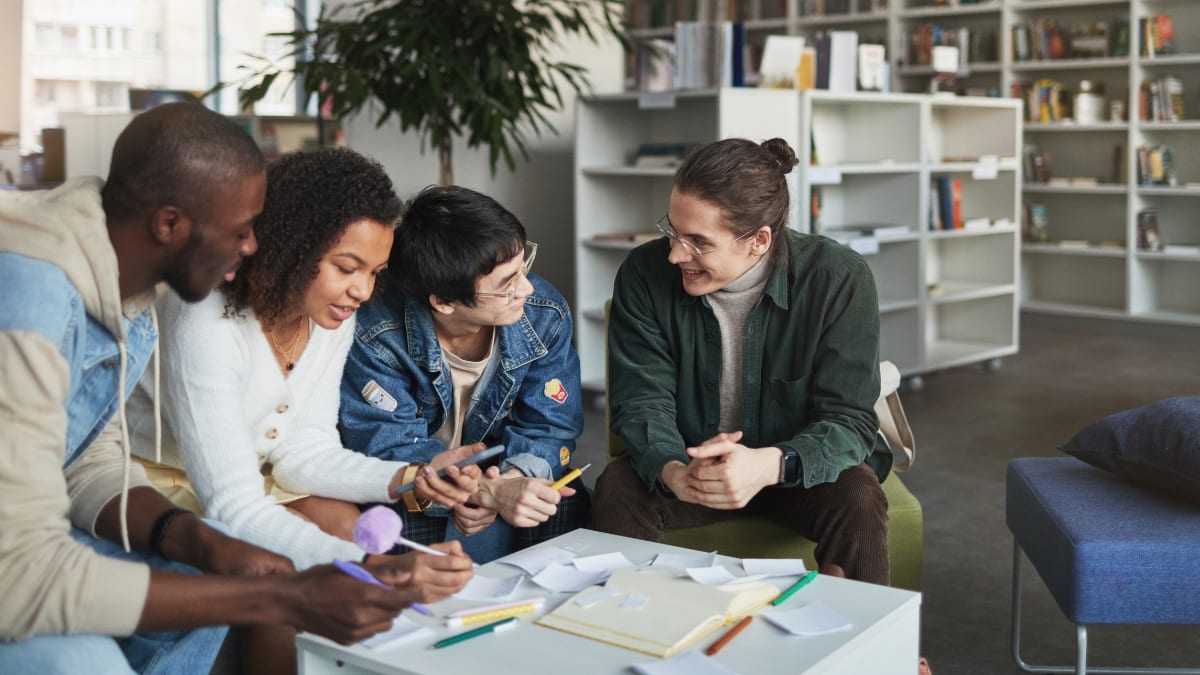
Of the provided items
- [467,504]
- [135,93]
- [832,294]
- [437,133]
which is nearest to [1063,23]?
[437,133]

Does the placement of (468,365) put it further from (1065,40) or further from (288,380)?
(1065,40)

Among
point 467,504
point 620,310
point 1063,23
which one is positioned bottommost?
point 467,504

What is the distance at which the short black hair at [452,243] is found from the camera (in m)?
2.16

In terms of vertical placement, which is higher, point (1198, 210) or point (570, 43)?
point (570, 43)

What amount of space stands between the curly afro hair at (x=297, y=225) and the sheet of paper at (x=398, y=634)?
641mm

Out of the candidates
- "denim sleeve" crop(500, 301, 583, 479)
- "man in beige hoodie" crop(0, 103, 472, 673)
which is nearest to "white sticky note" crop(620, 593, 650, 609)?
"man in beige hoodie" crop(0, 103, 472, 673)

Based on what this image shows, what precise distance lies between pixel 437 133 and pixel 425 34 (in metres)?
0.37

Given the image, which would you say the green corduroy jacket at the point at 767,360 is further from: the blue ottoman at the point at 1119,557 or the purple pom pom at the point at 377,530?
the purple pom pom at the point at 377,530

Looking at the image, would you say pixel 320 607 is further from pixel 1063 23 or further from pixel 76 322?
pixel 1063 23

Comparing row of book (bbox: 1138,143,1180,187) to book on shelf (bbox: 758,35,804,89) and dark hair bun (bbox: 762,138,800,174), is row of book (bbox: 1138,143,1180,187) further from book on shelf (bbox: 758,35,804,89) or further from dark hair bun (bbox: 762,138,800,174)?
dark hair bun (bbox: 762,138,800,174)

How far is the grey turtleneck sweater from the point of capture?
7.68 ft

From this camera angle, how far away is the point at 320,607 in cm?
133

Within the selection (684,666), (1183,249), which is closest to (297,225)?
(684,666)

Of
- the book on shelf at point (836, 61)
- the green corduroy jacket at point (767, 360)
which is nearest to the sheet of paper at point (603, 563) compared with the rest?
the green corduroy jacket at point (767, 360)
